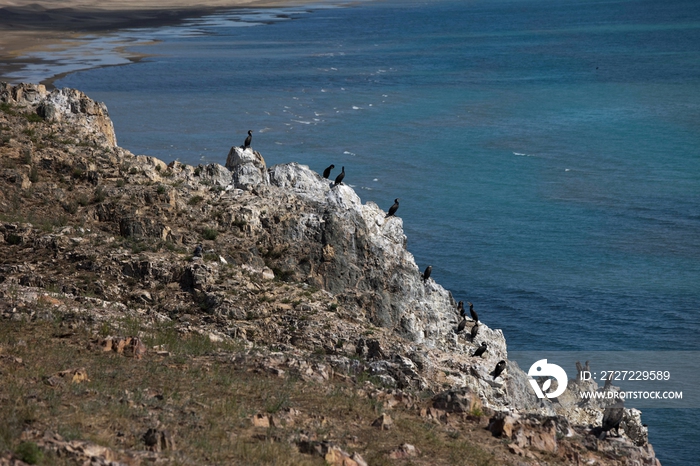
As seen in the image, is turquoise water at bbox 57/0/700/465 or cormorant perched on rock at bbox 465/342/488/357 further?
turquoise water at bbox 57/0/700/465

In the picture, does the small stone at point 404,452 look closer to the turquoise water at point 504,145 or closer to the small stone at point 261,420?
the small stone at point 261,420

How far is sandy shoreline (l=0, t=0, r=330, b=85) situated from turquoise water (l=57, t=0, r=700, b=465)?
7917 millimetres

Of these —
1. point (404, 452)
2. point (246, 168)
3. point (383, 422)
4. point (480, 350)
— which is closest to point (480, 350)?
point (480, 350)

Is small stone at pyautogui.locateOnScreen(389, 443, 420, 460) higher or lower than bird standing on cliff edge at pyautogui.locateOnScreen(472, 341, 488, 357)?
higher

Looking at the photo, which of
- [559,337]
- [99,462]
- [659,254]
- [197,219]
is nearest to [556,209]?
[659,254]

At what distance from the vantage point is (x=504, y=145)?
7612 centimetres

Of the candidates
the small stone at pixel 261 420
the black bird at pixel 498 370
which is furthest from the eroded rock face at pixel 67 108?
the small stone at pixel 261 420

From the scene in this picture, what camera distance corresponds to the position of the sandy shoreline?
102000 mm

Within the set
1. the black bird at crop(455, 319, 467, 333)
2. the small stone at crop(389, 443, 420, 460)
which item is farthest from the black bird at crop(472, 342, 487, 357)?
the small stone at crop(389, 443, 420, 460)

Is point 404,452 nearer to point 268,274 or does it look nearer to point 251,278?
point 251,278

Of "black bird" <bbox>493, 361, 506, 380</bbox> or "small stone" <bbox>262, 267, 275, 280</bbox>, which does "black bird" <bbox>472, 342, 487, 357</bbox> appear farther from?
"small stone" <bbox>262, 267, 275, 280</bbox>

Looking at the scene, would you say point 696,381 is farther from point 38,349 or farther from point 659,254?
point 38,349

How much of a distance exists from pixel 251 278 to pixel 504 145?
56.2 meters

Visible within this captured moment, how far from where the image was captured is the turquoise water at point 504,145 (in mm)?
47375
